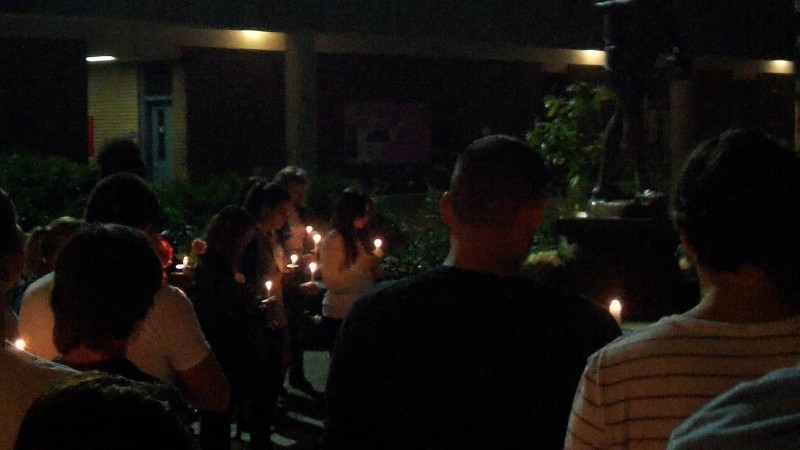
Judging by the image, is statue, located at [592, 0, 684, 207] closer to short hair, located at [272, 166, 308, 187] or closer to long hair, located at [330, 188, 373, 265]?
short hair, located at [272, 166, 308, 187]

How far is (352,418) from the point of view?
2979 mm

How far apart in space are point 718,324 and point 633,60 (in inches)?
385

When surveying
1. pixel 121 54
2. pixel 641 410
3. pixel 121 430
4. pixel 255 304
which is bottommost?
pixel 255 304

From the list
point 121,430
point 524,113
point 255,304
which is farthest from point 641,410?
point 524,113

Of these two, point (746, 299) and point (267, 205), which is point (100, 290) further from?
point (267, 205)

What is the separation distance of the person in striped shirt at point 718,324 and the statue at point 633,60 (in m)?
9.32

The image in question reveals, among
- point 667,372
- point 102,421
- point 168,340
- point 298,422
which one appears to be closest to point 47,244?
point 168,340

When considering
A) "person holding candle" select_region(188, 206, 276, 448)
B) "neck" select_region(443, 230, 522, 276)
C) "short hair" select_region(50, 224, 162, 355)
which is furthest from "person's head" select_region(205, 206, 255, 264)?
"neck" select_region(443, 230, 522, 276)

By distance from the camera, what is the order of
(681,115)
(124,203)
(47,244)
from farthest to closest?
(681,115)
(47,244)
(124,203)

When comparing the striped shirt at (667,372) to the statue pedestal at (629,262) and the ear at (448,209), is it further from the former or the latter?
the statue pedestal at (629,262)

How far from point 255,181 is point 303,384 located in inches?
71.7

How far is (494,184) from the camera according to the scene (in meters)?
2.98

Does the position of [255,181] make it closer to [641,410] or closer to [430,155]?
[641,410]

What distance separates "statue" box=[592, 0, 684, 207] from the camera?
11.5 m
